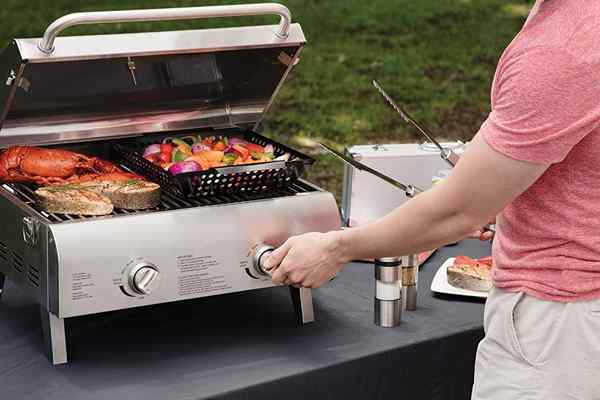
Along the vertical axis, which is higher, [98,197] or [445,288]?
[98,197]

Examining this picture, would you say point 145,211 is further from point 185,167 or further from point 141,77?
point 141,77

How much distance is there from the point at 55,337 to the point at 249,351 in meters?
0.37

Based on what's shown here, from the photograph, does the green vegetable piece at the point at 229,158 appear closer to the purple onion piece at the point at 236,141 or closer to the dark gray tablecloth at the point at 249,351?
the purple onion piece at the point at 236,141

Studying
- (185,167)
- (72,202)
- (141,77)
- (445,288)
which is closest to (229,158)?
(185,167)

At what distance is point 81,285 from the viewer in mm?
1802

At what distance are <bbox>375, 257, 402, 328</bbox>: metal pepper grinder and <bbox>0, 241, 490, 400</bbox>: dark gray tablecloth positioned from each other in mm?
27

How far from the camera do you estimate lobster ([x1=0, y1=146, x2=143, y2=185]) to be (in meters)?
2.10

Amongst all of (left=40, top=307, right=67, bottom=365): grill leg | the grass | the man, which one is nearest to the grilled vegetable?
(left=40, top=307, right=67, bottom=365): grill leg

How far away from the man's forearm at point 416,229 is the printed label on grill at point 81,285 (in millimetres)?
506

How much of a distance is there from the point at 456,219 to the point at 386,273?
24.8 inches

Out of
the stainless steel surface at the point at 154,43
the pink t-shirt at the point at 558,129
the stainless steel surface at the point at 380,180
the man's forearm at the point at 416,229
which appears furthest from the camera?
the stainless steel surface at the point at 380,180

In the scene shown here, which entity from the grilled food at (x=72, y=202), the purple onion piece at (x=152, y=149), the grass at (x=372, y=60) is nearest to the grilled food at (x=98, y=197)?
the grilled food at (x=72, y=202)

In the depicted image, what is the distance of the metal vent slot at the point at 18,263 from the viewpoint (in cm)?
193

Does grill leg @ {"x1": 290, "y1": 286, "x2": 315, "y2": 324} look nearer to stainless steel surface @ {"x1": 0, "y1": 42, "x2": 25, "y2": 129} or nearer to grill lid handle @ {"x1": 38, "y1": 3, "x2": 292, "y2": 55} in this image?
grill lid handle @ {"x1": 38, "y1": 3, "x2": 292, "y2": 55}
